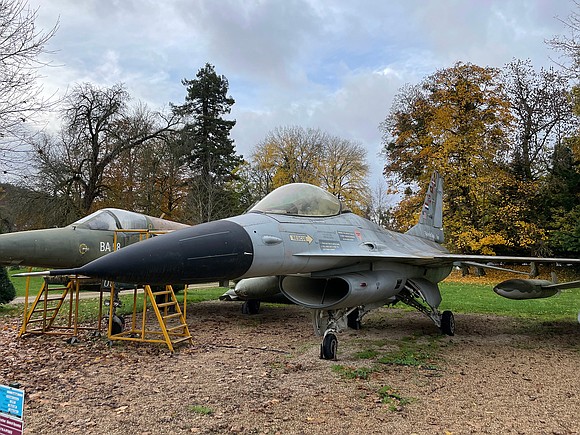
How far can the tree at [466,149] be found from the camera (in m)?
24.9

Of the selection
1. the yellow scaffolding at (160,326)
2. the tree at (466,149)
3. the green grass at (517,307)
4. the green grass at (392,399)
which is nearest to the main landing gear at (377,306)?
the green grass at (392,399)

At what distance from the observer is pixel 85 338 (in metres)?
7.94

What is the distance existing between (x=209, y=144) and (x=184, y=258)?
31467mm

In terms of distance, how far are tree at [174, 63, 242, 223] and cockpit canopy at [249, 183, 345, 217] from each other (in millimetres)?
22521

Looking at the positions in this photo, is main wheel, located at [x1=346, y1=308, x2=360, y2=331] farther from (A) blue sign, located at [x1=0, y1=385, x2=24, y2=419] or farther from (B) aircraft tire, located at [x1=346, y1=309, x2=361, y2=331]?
(A) blue sign, located at [x1=0, y1=385, x2=24, y2=419]

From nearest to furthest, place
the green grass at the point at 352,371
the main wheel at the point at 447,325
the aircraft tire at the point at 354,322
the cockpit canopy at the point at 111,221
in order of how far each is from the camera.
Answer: the green grass at the point at 352,371 < the main wheel at the point at 447,325 < the cockpit canopy at the point at 111,221 < the aircraft tire at the point at 354,322

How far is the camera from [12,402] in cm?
249

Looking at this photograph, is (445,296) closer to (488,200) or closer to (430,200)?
(430,200)

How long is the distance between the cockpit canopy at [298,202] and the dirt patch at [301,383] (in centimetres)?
200

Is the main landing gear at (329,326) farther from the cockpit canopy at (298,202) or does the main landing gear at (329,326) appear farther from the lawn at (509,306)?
the lawn at (509,306)

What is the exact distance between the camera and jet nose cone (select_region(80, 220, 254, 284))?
393 cm

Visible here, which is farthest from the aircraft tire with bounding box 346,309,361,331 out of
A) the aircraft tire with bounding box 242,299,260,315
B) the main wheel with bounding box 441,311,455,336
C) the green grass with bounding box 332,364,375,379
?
the green grass with bounding box 332,364,375,379

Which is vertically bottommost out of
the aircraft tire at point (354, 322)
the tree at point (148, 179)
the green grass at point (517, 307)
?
the green grass at point (517, 307)

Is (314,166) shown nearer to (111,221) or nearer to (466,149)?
(466,149)
